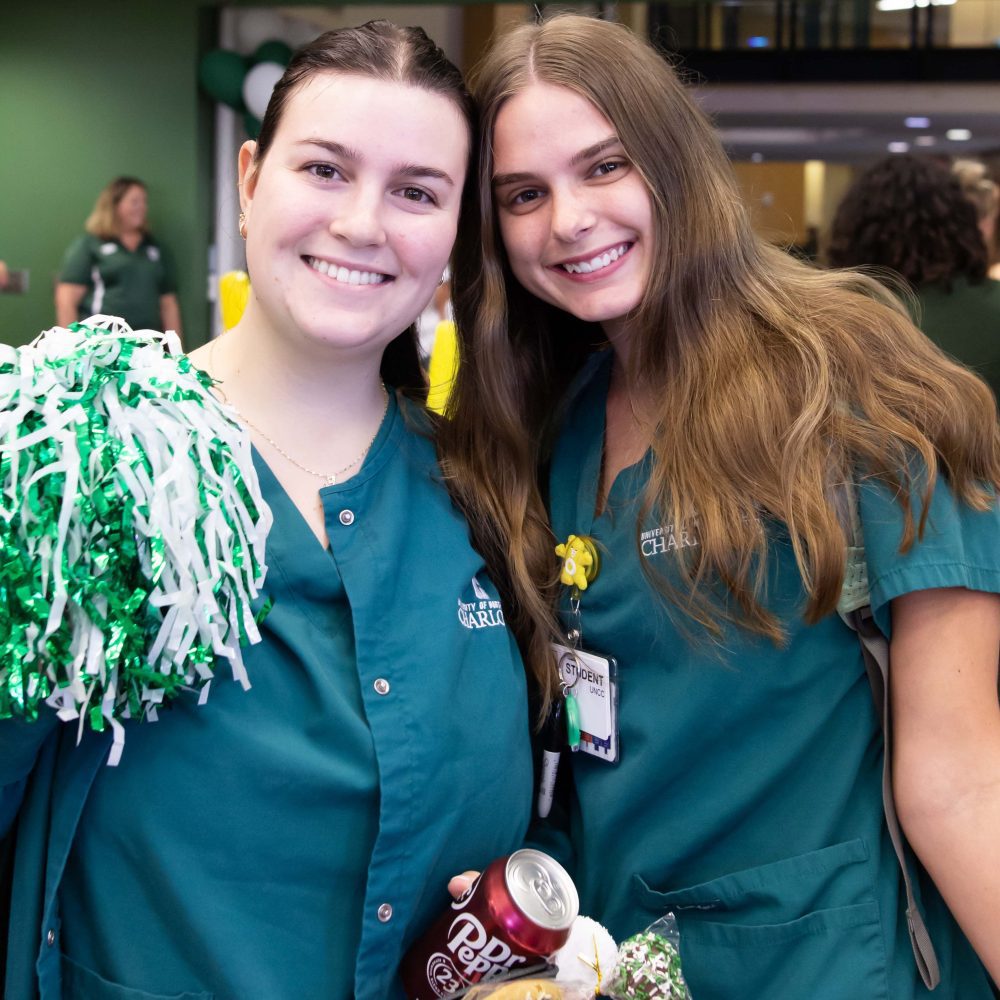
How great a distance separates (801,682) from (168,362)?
81 centimetres

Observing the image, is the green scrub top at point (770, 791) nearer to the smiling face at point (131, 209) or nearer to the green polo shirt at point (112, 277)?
the green polo shirt at point (112, 277)

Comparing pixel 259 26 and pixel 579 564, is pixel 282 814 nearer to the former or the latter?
pixel 579 564

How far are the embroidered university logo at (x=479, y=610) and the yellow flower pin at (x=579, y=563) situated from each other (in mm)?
109

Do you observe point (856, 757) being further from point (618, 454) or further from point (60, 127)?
point (60, 127)

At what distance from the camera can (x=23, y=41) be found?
26.5 feet

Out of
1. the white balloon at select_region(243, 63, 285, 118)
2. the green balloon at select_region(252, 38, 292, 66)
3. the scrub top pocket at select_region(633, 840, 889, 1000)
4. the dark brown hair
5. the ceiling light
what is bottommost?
the scrub top pocket at select_region(633, 840, 889, 1000)

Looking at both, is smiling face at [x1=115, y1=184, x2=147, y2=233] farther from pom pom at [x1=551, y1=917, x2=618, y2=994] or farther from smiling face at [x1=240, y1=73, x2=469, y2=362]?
pom pom at [x1=551, y1=917, x2=618, y2=994]

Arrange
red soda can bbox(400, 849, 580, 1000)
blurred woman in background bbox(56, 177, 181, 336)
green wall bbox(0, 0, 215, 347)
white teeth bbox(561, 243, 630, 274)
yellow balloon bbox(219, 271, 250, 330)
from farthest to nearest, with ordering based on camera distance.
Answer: green wall bbox(0, 0, 215, 347), blurred woman in background bbox(56, 177, 181, 336), yellow balloon bbox(219, 271, 250, 330), white teeth bbox(561, 243, 630, 274), red soda can bbox(400, 849, 580, 1000)

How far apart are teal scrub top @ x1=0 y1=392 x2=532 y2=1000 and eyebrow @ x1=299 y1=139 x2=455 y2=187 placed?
0.36 metres

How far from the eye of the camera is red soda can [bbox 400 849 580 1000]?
1106mm

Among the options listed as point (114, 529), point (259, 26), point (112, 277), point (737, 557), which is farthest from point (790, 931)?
point (259, 26)

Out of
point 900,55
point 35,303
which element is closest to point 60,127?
point 35,303

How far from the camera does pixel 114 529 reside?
1.01 metres

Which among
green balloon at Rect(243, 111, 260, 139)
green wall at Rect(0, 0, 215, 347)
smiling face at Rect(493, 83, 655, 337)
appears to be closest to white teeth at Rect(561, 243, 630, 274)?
smiling face at Rect(493, 83, 655, 337)
